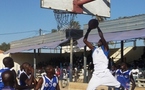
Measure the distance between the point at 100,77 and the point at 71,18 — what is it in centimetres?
1400

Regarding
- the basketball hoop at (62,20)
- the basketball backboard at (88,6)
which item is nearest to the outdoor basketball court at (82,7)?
the basketball backboard at (88,6)

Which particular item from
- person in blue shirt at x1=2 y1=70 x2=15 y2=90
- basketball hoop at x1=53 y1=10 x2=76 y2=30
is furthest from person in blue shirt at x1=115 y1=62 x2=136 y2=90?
basketball hoop at x1=53 y1=10 x2=76 y2=30

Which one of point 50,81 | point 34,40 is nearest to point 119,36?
point 50,81

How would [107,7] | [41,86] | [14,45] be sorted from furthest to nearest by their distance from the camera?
1. [14,45]
2. [107,7]
3. [41,86]

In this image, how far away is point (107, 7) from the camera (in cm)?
1559

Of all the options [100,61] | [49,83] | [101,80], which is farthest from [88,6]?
[101,80]

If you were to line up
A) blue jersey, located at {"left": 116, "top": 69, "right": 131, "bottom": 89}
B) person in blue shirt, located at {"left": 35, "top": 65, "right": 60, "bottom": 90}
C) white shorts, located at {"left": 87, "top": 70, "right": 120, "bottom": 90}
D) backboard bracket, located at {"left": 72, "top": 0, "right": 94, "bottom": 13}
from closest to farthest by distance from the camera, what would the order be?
white shorts, located at {"left": 87, "top": 70, "right": 120, "bottom": 90} < person in blue shirt, located at {"left": 35, "top": 65, "right": 60, "bottom": 90} < blue jersey, located at {"left": 116, "top": 69, "right": 131, "bottom": 89} < backboard bracket, located at {"left": 72, "top": 0, "right": 94, "bottom": 13}

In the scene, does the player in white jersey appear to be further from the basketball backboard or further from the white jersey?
the basketball backboard

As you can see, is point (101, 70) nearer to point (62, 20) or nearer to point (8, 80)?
point (8, 80)

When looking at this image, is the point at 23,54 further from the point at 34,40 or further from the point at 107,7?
the point at 107,7

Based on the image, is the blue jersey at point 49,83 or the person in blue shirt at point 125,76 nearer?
the blue jersey at point 49,83

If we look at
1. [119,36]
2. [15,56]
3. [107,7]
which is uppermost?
[107,7]

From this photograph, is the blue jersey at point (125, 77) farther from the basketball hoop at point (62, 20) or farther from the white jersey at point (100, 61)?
the basketball hoop at point (62, 20)

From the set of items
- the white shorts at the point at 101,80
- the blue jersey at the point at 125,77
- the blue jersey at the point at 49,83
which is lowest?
the blue jersey at the point at 125,77
